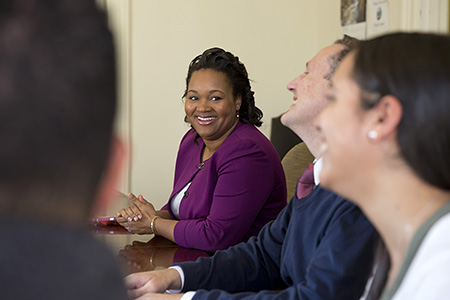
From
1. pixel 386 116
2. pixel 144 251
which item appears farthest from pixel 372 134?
pixel 144 251

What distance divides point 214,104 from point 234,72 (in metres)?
0.18

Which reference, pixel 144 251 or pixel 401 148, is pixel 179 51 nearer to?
pixel 144 251

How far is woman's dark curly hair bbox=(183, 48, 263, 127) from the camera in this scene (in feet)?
9.11

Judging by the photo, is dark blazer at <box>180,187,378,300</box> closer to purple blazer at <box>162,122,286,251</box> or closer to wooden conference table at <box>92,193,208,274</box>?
wooden conference table at <box>92,193,208,274</box>

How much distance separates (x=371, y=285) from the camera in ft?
4.31

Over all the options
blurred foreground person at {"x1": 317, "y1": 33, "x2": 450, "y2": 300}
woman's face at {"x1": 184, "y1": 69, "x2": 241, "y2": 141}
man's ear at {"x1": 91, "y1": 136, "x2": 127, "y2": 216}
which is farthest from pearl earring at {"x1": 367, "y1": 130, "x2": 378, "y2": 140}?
woman's face at {"x1": 184, "y1": 69, "x2": 241, "y2": 141}

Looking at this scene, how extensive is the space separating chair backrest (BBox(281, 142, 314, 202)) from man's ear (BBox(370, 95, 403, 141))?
2105 millimetres

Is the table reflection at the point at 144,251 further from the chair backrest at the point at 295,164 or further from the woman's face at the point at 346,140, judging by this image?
the chair backrest at the point at 295,164

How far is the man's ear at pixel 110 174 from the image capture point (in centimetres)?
56

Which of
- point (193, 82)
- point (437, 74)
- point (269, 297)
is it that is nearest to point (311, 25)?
point (193, 82)

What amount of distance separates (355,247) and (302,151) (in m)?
1.83

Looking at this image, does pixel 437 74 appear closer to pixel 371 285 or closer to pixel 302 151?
pixel 371 285

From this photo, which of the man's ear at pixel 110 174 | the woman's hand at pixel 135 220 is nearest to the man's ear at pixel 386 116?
the man's ear at pixel 110 174

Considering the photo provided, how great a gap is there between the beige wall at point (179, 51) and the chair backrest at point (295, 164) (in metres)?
1.39
